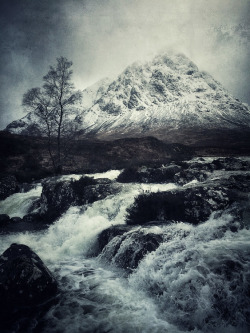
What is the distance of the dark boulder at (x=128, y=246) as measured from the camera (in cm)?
678

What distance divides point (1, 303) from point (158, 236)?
4617 millimetres

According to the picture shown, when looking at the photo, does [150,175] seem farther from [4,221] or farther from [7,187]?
[7,187]

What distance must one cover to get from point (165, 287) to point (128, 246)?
6.70 feet

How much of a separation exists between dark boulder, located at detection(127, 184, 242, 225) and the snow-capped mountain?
76.4 metres

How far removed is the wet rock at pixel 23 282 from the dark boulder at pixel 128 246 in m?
2.11

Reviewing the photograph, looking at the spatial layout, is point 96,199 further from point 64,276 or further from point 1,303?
point 1,303

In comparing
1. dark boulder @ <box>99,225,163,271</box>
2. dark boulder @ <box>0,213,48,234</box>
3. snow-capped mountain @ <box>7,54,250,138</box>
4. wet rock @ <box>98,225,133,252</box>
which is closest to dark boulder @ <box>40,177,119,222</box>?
dark boulder @ <box>0,213,48,234</box>

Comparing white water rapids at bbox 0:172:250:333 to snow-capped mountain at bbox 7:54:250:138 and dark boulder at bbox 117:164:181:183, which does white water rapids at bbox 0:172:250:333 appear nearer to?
dark boulder at bbox 117:164:181:183

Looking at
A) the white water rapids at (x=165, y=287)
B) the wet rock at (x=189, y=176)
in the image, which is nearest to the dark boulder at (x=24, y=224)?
the white water rapids at (x=165, y=287)

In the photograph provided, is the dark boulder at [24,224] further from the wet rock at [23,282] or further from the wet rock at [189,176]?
the wet rock at [189,176]

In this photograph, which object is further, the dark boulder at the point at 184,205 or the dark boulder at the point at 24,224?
the dark boulder at the point at 24,224

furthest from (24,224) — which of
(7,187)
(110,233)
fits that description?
(7,187)

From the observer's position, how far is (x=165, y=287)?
541 centimetres

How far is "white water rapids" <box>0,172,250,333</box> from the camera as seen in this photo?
447cm
